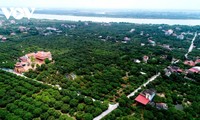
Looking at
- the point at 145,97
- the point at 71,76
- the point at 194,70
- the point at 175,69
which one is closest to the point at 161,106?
the point at 145,97

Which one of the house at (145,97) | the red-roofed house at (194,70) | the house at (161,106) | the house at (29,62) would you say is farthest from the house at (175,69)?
the house at (29,62)

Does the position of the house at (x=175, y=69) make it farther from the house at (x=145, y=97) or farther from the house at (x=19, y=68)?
the house at (x=19, y=68)

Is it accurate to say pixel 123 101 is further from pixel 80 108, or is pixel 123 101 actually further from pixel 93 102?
pixel 80 108

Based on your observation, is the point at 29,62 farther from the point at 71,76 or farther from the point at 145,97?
the point at 145,97

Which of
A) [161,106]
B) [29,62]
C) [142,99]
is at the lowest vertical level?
[161,106]

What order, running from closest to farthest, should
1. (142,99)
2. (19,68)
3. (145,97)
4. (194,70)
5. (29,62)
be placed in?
(142,99) < (145,97) < (19,68) < (194,70) < (29,62)

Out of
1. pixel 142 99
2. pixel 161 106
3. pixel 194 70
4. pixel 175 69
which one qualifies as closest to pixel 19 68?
pixel 142 99

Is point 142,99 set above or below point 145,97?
below

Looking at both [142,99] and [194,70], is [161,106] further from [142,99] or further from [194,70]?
[194,70]

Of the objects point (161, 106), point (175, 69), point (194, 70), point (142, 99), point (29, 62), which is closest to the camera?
point (161, 106)

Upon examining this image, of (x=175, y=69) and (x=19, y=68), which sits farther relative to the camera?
(x=175, y=69)
